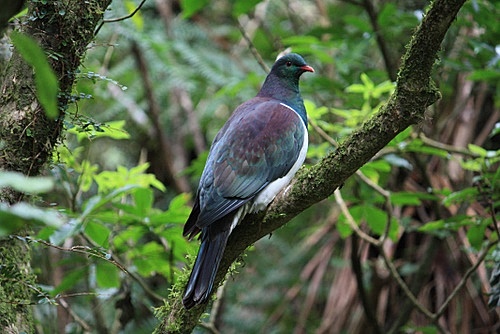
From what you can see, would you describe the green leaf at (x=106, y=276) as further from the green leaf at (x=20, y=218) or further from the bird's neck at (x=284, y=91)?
the green leaf at (x=20, y=218)

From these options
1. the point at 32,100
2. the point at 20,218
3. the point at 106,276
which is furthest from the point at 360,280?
the point at 20,218

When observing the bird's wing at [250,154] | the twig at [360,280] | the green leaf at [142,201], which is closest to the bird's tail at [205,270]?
the bird's wing at [250,154]

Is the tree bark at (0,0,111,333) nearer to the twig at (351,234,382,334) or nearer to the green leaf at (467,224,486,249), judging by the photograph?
the green leaf at (467,224,486,249)

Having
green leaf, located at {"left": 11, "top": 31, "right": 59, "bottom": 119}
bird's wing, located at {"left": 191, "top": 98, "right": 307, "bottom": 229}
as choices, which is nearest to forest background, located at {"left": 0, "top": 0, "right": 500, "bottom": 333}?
green leaf, located at {"left": 11, "top": 31, "right": 59, "bottom": 119}

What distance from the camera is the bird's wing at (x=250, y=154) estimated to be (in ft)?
9.37

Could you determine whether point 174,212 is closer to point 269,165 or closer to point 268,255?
point 269,165

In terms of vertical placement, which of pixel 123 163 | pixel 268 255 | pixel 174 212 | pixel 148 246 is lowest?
pixel 268 255

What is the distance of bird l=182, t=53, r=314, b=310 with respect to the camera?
103 inches

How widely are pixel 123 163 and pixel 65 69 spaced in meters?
4.33

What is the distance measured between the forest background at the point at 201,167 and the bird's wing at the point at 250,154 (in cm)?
26

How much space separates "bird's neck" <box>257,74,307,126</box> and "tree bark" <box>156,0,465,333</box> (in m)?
1.15

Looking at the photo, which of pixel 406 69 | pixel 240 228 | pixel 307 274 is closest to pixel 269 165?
pixel 240 228

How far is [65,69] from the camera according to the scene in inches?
82.7

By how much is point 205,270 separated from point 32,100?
2.93 feet
